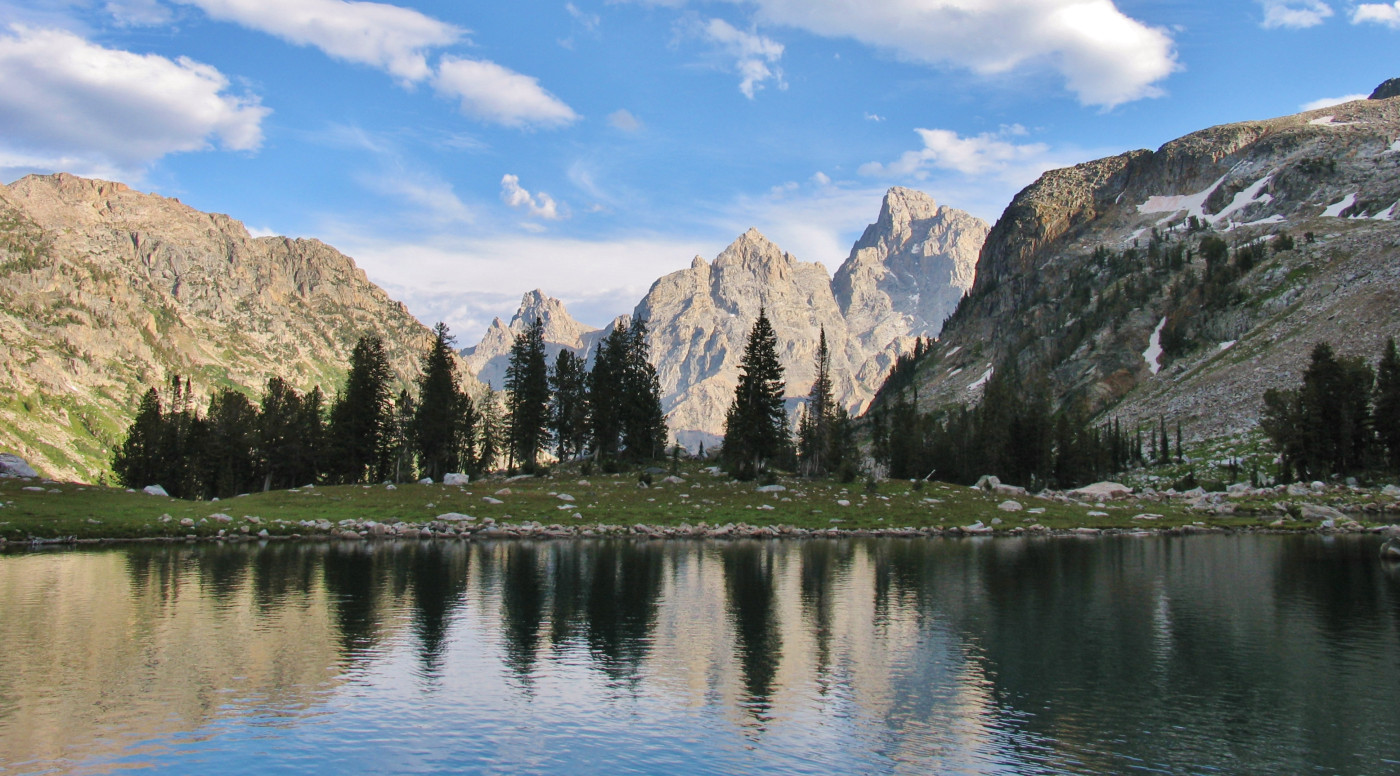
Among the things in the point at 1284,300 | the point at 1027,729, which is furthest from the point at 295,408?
the point at 1284,300

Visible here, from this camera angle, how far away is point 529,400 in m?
107

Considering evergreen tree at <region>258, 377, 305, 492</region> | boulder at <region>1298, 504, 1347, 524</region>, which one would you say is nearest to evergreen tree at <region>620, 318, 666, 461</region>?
evergreen tree at <region>258, 377, 305, 492</region>

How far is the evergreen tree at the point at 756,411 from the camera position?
88688 mm

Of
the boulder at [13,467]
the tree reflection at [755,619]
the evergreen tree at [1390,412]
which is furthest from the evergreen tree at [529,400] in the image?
the evergreen tree at [1390,412]

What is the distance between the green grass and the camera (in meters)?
62.4

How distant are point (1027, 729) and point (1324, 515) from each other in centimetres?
7733

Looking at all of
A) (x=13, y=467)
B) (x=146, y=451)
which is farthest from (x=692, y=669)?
(x=146, y=451)

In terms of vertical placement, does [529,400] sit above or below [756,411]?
above

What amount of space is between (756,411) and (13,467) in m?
72.4

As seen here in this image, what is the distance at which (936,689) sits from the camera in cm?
2441

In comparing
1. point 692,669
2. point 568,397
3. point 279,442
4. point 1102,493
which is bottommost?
point 692,669

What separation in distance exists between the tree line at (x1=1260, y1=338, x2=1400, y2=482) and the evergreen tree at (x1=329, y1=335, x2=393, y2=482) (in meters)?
111

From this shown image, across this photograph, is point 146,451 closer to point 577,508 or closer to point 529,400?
point 529,400

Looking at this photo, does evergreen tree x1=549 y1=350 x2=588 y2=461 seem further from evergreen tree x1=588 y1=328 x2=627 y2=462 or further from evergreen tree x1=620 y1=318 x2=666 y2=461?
evergreen tree x1=620 y1=318 x2=666 y2=461
